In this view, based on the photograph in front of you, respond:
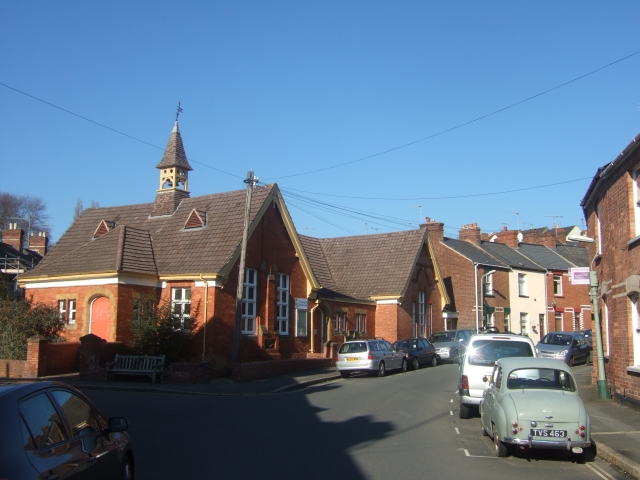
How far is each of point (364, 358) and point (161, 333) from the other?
7.75 metres

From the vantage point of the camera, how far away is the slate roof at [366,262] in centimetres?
3775

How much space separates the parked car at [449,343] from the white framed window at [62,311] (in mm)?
17649

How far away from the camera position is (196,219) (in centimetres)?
2872

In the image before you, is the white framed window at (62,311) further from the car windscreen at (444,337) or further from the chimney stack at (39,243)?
the chimney stack at (39,243)

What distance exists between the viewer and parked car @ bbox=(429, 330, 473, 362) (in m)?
33.0

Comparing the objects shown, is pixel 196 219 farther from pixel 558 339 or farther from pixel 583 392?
pixel 558 339

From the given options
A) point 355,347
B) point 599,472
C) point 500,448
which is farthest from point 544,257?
point 599,472

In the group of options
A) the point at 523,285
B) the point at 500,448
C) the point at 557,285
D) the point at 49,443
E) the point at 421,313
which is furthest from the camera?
the point at 557,285

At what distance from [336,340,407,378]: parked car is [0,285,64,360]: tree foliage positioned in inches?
431

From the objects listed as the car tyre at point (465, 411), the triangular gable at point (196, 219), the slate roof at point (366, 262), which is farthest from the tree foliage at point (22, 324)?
the car tyre at point (465, 411)

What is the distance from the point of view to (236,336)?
896 inches

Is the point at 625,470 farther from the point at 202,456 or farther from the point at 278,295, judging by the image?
the point at 278,295

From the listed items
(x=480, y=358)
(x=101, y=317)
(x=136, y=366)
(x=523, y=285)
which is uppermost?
(x=523, y=285)

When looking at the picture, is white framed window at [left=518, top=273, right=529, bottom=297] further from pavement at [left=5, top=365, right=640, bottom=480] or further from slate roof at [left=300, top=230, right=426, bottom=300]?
pavement at [left=5, top=365, right=640, bottom=480]
